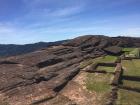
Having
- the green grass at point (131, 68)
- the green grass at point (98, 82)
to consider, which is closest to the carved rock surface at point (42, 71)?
the green grass at point (98, 82)

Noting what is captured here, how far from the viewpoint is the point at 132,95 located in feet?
94.3

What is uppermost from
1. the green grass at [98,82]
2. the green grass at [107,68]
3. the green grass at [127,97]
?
the green grass at [107,68]

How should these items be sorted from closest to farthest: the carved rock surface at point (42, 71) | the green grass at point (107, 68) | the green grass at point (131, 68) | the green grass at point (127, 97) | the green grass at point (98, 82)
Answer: the green grass at point (127, 97), the carved rock surface at point (42, 71), the green grass at point (98, 82), the green grass at point (131, 68), the green grass at point (107, 68)

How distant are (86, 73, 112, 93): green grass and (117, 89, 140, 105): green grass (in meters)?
2.20

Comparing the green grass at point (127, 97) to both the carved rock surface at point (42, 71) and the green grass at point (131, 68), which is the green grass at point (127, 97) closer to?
the carved rock surface at point (42, 71)

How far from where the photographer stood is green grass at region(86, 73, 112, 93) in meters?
31.3

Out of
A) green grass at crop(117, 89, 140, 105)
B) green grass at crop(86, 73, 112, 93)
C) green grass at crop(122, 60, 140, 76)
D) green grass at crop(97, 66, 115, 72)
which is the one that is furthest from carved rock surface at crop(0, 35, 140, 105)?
green grass at crop(122, 60, 140, 76)

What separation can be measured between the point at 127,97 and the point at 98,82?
7.13 meters

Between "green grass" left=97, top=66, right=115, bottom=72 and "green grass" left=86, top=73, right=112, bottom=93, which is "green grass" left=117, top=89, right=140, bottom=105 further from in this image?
"green grass" left=97, top=66, right=115, bottom=72

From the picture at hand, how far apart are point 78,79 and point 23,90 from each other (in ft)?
30.9

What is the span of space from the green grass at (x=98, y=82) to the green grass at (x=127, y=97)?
7.22 feet

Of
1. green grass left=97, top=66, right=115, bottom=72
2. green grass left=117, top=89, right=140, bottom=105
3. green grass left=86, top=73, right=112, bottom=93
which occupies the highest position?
green grass left=97, top=66, right=115, bottom=72

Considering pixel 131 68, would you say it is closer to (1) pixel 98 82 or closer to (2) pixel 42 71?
(1) pixel 98 82

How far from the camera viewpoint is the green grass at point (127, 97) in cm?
2622
